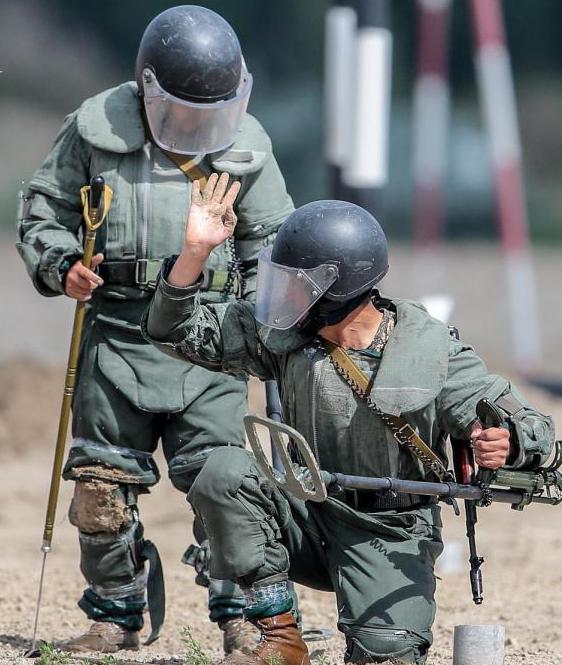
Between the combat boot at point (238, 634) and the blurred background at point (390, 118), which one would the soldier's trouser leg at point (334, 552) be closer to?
the combat boot at point (238, 634)

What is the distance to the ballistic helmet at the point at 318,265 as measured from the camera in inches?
169

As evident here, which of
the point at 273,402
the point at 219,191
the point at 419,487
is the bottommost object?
the point at 419,487

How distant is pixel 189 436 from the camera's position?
507 centimetres

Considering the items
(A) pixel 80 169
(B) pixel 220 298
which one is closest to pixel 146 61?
(A) pixel 80 169

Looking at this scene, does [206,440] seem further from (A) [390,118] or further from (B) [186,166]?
(A) [390,118]

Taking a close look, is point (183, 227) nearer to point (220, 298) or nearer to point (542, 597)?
point (220, 298)

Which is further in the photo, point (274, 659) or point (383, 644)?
point (383, 644)

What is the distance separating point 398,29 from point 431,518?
7.34 metres

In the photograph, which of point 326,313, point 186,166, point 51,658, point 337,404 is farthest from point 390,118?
point 51,658

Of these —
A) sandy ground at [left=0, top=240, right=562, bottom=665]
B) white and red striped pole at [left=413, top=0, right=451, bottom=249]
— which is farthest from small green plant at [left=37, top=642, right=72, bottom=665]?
white and red striped pole at [left=413, top=0, right=451, bottom=249]

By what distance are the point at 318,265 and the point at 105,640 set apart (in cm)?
166

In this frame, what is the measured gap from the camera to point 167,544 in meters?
7.91

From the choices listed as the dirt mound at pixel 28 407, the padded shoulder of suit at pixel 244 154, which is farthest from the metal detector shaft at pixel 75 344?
the dirt mound at pixel 28 407

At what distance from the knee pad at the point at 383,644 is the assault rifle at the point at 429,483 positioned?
0.25 metres
